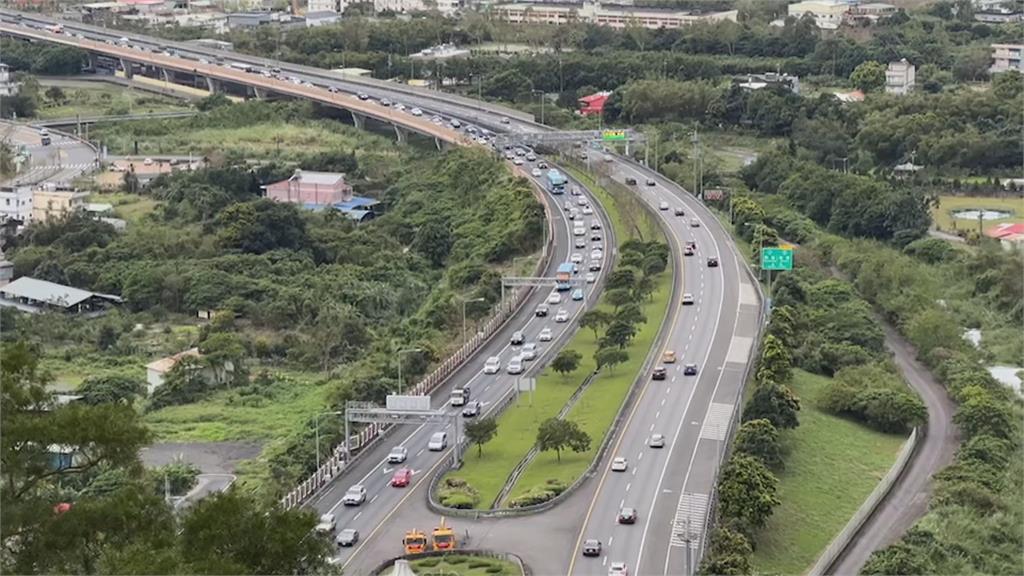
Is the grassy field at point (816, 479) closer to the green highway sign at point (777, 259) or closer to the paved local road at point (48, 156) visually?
the green highway sign at point (777, 259)

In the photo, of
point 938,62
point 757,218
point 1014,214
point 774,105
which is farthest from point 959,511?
point 938,62

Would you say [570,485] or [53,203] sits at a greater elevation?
[570,485]

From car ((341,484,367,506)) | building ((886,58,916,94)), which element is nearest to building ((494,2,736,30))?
building ((886,58,916,94))

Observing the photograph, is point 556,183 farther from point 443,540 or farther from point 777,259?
point 443,540

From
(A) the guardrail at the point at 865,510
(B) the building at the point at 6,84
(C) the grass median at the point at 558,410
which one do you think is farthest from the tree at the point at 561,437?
(B) the building at the point at 6,84

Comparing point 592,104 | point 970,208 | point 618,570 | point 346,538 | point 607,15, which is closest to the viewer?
point 618,570

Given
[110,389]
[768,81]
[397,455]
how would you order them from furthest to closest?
1. [768,81]
2. [110,389]
3. [397,455]

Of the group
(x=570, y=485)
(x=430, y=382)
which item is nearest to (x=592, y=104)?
(x=430, y=382)

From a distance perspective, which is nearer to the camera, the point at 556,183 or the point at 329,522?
the point at 329,522
